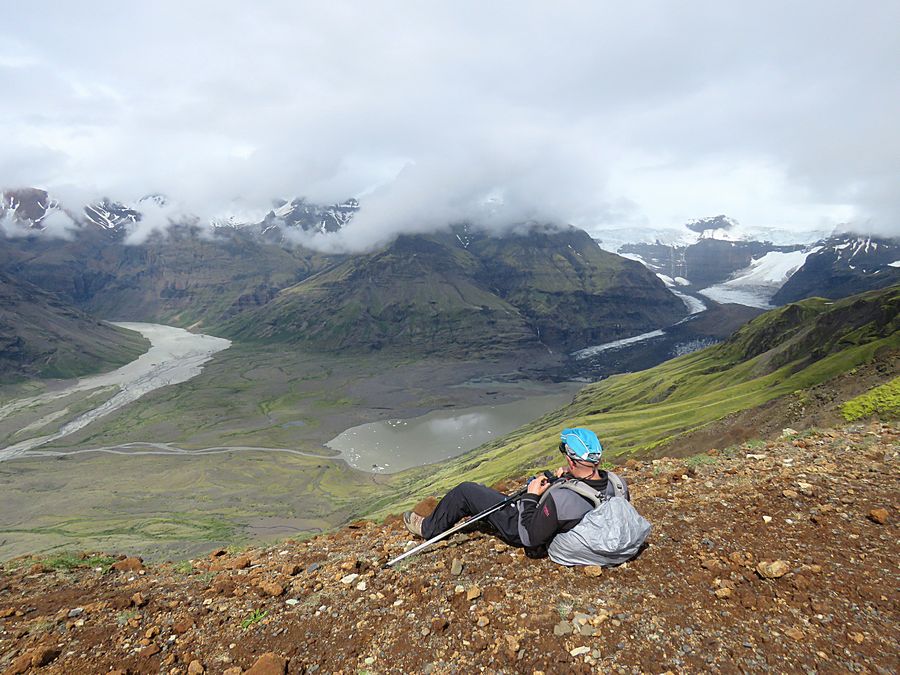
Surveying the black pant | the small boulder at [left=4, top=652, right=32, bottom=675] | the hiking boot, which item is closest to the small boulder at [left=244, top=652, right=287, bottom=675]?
the small boulder at [left=4, top=652, right=32, bottom=675]

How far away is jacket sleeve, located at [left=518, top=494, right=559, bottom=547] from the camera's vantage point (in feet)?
30.0

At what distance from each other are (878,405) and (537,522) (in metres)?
27.4

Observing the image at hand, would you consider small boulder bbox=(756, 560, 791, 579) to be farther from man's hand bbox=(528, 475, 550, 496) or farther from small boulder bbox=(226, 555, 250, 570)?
small boulder bbox=(226, 555, 250, 570)

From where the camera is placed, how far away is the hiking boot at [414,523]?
12.4 m

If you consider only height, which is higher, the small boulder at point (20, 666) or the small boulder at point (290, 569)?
the small boulder at point (20, 666)

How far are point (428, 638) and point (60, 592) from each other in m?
10.4

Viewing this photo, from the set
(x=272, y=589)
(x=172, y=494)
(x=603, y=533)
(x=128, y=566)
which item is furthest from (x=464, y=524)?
(x=172, y=494)

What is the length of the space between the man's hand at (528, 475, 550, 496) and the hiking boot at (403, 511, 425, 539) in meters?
3.90

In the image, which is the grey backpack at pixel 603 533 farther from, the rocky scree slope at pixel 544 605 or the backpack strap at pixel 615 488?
the rocky scree slope at pixel 544 605

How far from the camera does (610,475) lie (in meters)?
9.67

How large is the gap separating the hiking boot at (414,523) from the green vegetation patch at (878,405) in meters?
25.9

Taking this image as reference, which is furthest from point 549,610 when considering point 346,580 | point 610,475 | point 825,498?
point 825,498

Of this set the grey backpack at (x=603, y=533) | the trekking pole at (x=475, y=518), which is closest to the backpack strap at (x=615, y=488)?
the grey backpack at (x=603, y=533)

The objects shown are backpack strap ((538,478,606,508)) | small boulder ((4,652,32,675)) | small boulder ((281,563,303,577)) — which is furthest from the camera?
small boulder ((281,563,303,577))
